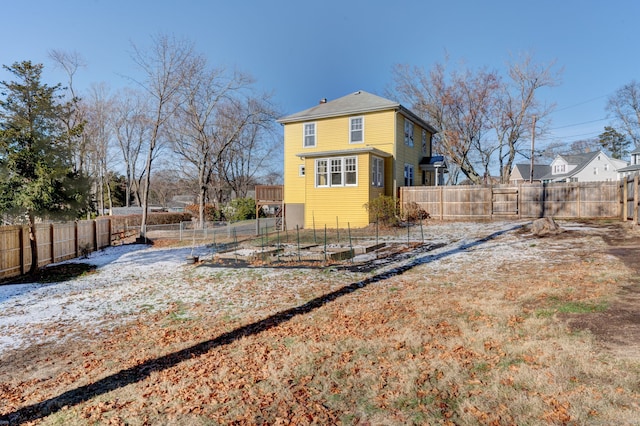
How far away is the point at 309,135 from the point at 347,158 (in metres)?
4.52

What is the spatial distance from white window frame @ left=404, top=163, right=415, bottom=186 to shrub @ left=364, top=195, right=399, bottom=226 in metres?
4.34

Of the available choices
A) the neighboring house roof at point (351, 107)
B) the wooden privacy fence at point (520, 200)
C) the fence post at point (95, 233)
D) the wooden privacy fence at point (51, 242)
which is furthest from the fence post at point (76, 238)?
the wooden privacy fence at point (520, 200)

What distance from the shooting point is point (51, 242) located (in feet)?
48.0

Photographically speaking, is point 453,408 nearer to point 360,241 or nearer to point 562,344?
point 562,344

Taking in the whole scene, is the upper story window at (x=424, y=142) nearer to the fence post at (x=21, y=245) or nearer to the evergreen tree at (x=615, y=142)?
the fence post at (x=21, y=245)

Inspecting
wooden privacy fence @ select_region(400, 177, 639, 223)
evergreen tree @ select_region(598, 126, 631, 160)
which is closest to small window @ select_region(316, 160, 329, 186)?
wooden privacy fence @ select_region(400, 177, 639, 223)

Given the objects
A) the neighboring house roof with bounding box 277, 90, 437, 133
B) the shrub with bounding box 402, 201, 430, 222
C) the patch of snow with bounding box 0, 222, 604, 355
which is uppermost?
the neighboring house roof with bounding box 277, 90, 437, 133

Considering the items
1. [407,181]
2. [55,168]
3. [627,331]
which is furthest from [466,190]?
[55,168]

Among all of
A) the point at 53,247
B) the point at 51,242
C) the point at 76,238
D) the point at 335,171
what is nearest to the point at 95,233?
the point at 76,238

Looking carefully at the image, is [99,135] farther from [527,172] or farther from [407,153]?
[527,172]

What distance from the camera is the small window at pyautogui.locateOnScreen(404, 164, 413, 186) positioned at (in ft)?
76.0

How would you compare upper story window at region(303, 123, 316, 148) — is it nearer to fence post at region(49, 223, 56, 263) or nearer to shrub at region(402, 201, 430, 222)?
shrub at region(402, 201, 430, 222)

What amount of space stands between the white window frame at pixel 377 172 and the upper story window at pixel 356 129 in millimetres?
1973

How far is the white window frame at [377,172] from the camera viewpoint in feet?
66.8
